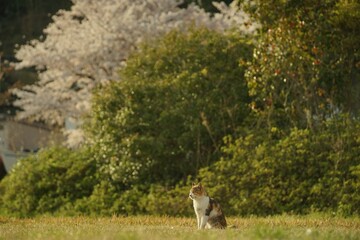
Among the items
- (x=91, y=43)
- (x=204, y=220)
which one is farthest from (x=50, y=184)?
(x=91, y=43)

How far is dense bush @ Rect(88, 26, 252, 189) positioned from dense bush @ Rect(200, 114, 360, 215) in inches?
61.8

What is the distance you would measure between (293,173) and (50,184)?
6615 millimetres

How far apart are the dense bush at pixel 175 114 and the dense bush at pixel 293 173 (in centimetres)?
157

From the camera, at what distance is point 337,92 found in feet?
76.3

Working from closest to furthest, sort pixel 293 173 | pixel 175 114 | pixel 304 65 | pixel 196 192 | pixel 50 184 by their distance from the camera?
pixel 196 192
pixel 293 173
pixel 304 65
pixel 175 114
pixel 50 184

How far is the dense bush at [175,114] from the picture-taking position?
2397 cm

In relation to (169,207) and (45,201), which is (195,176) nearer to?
(169,207)

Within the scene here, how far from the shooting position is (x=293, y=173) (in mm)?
21875

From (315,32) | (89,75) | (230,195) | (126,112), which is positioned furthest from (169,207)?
(89,75)

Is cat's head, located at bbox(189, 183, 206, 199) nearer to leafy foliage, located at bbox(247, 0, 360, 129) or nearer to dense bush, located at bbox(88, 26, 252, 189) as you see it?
leafy foliage, located at bbox(247, 0, 360, 129)

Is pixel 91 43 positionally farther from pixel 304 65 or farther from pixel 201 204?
pixel 201 204

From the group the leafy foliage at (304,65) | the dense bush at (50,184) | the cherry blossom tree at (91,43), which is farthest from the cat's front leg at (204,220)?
the cherry blossom tree at (91,43)

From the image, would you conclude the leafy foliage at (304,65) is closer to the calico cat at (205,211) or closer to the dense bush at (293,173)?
the dense bush at (293,173)

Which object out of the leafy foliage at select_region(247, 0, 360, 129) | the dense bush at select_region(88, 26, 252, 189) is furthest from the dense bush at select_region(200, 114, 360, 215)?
the dense bush at select_region(88, 26, 252, 189)
